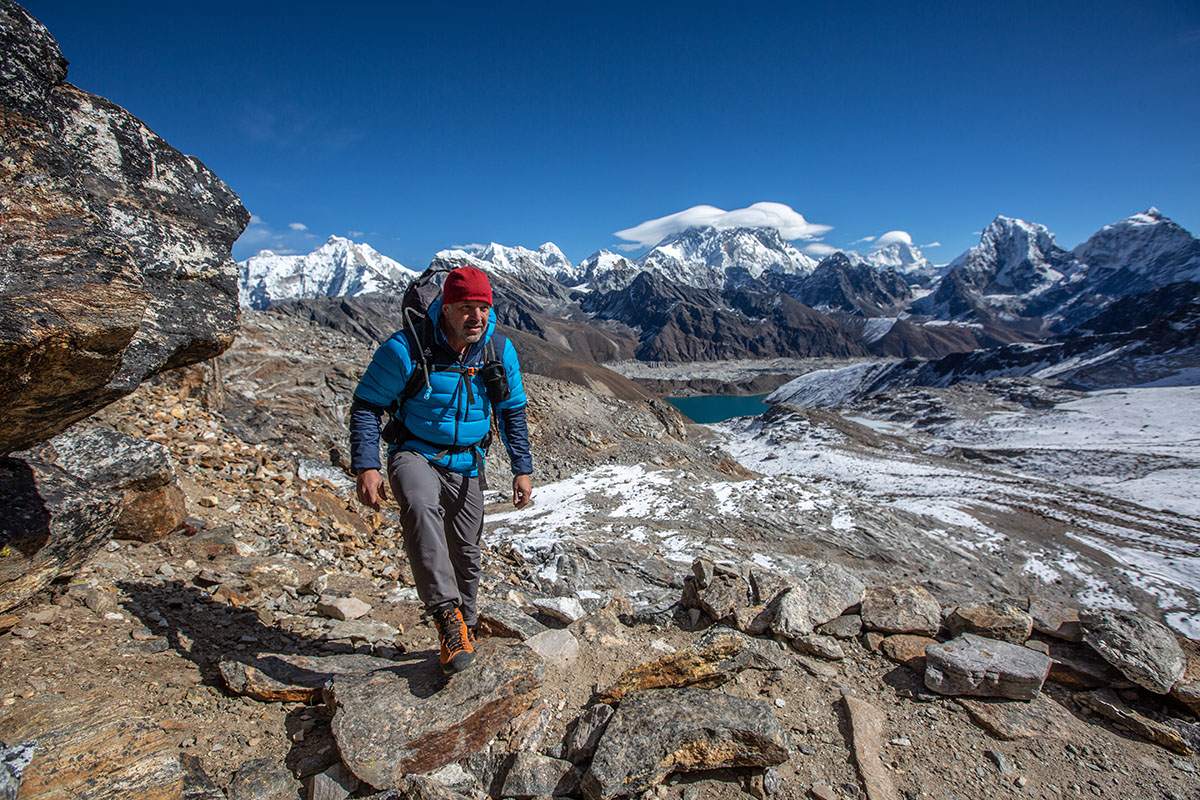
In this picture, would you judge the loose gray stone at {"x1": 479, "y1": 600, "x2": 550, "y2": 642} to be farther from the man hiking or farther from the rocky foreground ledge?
the man hiking

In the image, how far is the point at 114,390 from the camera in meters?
3.61

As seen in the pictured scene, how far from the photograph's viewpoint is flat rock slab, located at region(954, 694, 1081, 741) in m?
3.43

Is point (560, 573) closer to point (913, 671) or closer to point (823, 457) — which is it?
point (913, 671)

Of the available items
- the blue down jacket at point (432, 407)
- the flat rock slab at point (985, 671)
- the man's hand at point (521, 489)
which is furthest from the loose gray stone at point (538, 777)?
the flat rock slab at point (985, 671)

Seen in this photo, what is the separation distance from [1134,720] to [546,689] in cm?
398

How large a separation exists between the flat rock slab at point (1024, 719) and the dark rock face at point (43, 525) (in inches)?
249

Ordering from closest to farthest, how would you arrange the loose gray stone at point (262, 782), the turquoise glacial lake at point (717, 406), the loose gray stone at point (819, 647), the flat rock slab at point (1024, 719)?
the loose gray stone at point (262, 782), the flat rock slab at point (1024, 719), the loose gray stone at point (819, 647), the turquoise glacial lake at point (717, 406)

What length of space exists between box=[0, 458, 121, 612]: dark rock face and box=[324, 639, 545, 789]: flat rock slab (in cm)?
213

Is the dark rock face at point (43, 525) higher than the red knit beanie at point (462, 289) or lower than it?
lower

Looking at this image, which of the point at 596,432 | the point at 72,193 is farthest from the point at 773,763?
the point at 596,432

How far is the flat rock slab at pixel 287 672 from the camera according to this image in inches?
131

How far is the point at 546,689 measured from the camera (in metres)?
3.62

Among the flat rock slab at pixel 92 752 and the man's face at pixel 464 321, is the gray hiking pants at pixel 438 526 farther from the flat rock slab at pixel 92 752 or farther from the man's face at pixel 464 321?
the flat rock slab at pixel 92 752

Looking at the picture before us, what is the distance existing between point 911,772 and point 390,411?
13.1 feet
